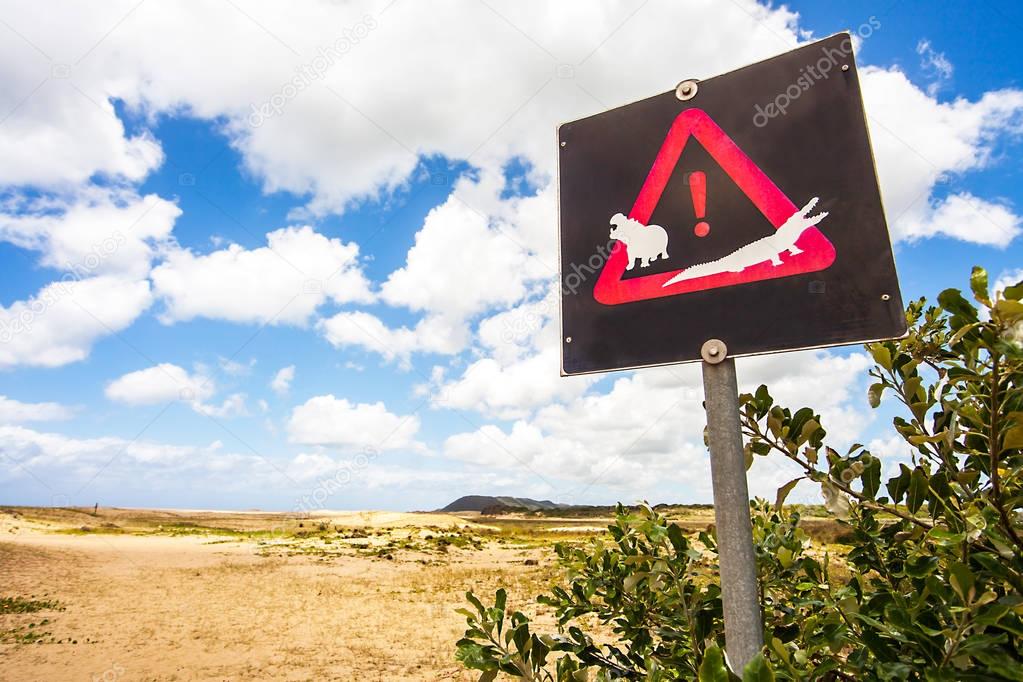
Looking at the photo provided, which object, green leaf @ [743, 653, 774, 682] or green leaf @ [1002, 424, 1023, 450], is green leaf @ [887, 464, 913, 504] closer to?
green leaf @ [1002, 424, 1023, 450]

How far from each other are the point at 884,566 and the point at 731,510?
0.77 m

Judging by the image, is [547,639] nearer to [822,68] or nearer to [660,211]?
[660,211]

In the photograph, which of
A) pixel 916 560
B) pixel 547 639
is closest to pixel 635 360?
pixel 916 560

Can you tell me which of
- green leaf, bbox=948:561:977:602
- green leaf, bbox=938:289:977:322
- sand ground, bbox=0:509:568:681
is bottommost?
sand ground, bbox=0:509:568:681

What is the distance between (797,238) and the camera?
1577 mm

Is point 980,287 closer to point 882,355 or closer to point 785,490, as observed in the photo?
point 882,355

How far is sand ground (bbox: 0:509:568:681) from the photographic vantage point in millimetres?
8672

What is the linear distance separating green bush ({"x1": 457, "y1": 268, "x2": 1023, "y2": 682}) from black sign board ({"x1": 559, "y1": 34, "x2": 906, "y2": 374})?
10.5 inches

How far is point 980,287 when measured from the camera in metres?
1.30

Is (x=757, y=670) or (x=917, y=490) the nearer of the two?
(x=757, y=670)

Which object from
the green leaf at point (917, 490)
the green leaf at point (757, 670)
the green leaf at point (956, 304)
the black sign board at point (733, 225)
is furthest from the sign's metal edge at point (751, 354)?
the green leaf at point (757, 670)

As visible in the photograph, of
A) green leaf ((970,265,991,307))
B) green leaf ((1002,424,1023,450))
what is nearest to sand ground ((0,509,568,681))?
green leaf ((1002,424,1023,450))

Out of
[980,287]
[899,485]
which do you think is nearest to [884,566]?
[899,485]

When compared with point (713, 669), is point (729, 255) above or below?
above
